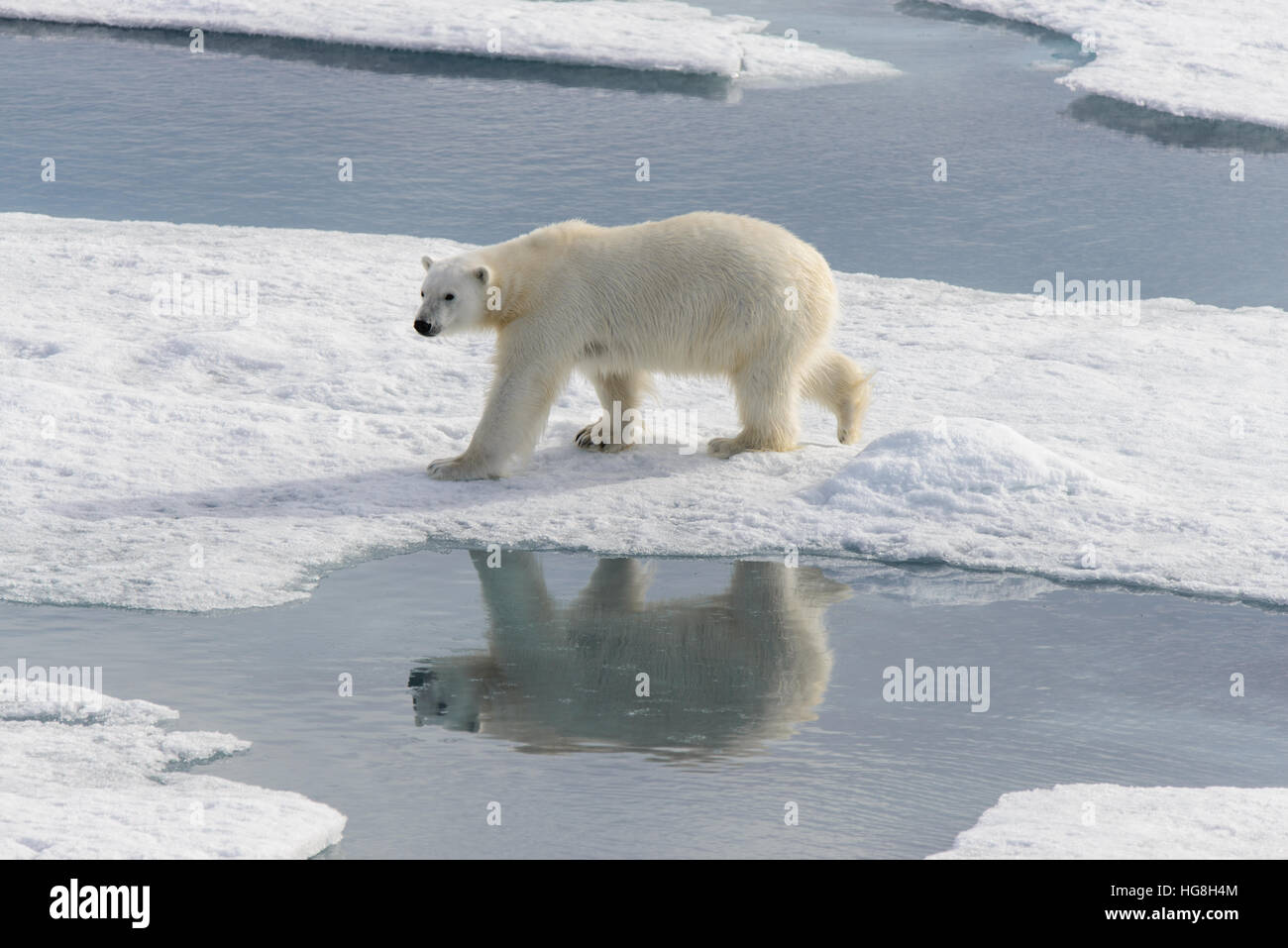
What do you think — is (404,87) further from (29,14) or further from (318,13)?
(29,14)

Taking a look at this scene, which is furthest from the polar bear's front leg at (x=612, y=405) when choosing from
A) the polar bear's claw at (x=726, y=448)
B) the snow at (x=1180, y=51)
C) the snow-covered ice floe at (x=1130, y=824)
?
the snow at (x=1180, y=51)

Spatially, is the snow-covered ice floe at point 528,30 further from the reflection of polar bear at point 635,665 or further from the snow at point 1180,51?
the reflection of polar bear at point 635,665

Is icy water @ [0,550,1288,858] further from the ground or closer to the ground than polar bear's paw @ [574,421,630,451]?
closer to the ground

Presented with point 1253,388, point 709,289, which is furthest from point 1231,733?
point 1253,388

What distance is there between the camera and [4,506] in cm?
547

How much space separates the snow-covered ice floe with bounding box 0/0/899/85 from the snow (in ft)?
6.80

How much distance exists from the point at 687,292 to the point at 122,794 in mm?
3126

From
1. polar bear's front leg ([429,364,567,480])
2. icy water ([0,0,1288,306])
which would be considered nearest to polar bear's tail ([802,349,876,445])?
polar bear's front leg ([429,364,567,480])

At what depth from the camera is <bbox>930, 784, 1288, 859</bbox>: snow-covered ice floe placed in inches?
132

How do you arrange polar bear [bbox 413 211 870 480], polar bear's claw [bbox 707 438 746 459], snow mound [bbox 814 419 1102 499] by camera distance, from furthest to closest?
polar bear's claw [bbox 707 438 746 459], polar bear [bbox 413 211 870 480], snow mound [bbox 814 419 1102 499]

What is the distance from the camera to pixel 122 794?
353cm

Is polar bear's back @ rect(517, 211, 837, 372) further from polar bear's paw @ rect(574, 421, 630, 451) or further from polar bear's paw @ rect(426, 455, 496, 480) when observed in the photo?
polar bear's paw @ rect(426, 455, 496, 480)

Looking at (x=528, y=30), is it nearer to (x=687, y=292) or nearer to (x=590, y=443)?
(x=590, y=443)

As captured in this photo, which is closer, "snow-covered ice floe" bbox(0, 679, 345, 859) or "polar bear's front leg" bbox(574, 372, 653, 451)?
"snow-covered ice floe" bbox(0, 679, 345, 859)
